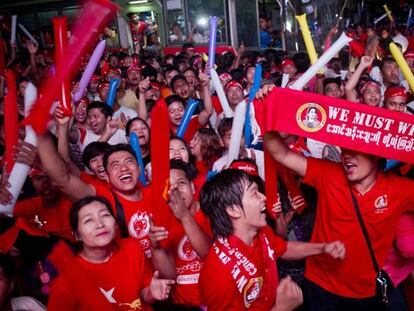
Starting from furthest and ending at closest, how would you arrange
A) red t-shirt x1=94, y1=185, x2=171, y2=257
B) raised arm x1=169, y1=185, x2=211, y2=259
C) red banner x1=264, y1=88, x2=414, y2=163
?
red t-shirt x1=94, y1=185, x2=171, y2=257 < red banner x1=264, y1=88, x2=414, y2=163 < raised arm x1=169, y1=185, x2=211, y2=259

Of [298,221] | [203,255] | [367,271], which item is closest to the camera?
[203,255]

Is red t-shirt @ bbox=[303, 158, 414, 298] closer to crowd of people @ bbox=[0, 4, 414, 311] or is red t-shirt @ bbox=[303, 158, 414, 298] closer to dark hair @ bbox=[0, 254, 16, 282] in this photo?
crowd of people @ bbox=[0, 4, 414, 311]

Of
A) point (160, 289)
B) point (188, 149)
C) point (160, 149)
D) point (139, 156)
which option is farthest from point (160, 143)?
point (188, 149)

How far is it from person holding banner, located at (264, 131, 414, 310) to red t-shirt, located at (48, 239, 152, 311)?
956 mm

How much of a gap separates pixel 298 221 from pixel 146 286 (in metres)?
1.47

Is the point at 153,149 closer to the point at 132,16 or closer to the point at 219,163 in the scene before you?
the point at 219,163

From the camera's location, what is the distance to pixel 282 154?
98.7 inches

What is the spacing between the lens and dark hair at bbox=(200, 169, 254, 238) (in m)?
2.22

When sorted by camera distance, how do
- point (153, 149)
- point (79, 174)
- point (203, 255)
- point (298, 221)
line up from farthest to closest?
point (298, 221), point (79, 174), point (203, 255), point (153, 149)

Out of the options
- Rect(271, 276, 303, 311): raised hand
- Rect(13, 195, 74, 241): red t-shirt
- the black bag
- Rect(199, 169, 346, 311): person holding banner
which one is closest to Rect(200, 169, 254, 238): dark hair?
Rect(199, 169, 346, 311): person holding banner

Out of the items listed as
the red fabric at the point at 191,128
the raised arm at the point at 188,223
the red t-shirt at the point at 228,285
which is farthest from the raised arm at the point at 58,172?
the red fabric at the point at 191,128

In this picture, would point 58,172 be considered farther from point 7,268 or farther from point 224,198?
point 224,198

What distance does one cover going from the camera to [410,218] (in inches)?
105

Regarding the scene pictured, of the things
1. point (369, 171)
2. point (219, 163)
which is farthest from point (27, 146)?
point (369, 171)
